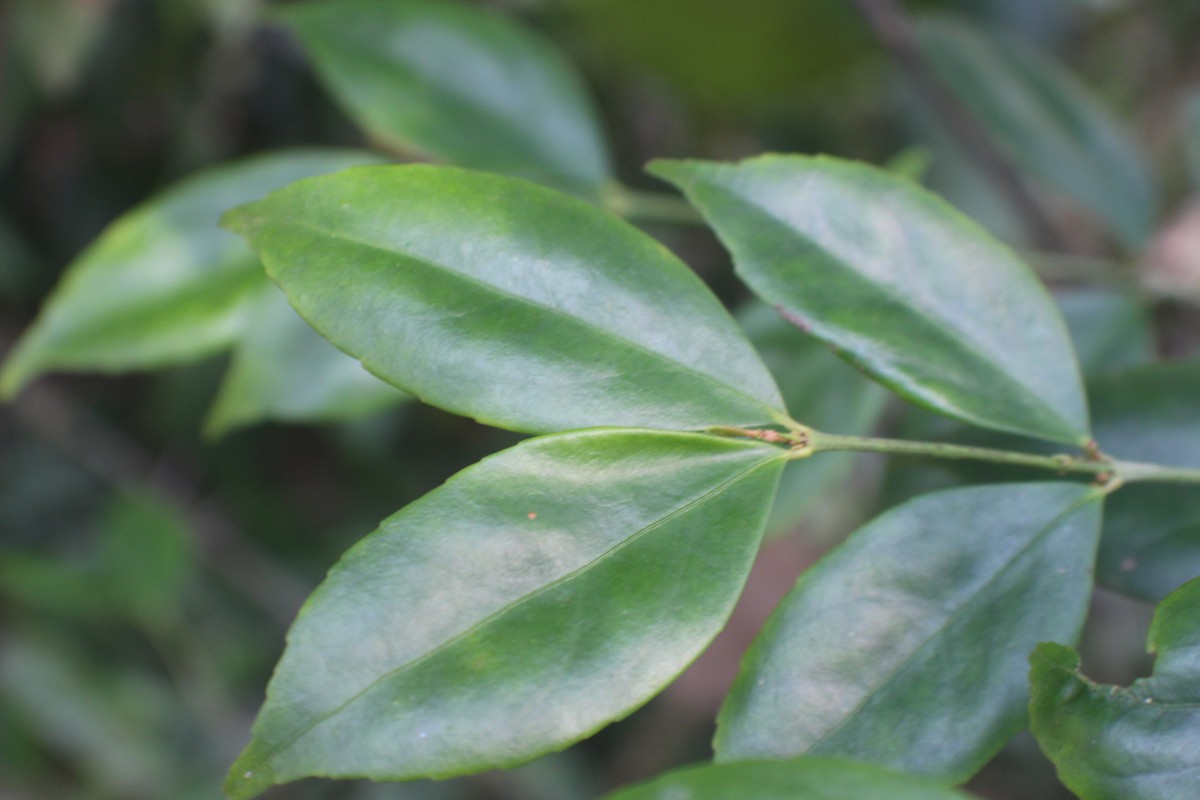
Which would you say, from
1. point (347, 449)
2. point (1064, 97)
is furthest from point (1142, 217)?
point (347, 449)

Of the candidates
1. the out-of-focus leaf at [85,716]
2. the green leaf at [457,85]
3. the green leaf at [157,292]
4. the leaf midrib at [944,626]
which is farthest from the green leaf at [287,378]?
the out-of-focus leaf at [85,716]

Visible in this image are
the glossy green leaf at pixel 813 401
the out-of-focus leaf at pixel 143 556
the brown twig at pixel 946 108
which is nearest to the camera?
the glossy green leaf at pixel 813 401

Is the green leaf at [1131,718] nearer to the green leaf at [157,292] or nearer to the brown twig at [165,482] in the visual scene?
the green leaf at [157,292]

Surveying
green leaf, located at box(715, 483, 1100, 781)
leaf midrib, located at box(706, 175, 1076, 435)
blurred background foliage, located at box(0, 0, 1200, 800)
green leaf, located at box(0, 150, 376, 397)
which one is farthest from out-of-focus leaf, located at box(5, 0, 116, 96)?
green leaf, located at box(715, 483, 1100, 781)

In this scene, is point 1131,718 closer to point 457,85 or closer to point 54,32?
point 457,85

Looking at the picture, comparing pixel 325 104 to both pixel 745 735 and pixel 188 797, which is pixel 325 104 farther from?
pixel 745 735

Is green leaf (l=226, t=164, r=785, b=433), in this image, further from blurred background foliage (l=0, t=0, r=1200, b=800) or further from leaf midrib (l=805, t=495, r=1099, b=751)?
blurred background foliage (l=0, t=0, r=1200, b=800)
